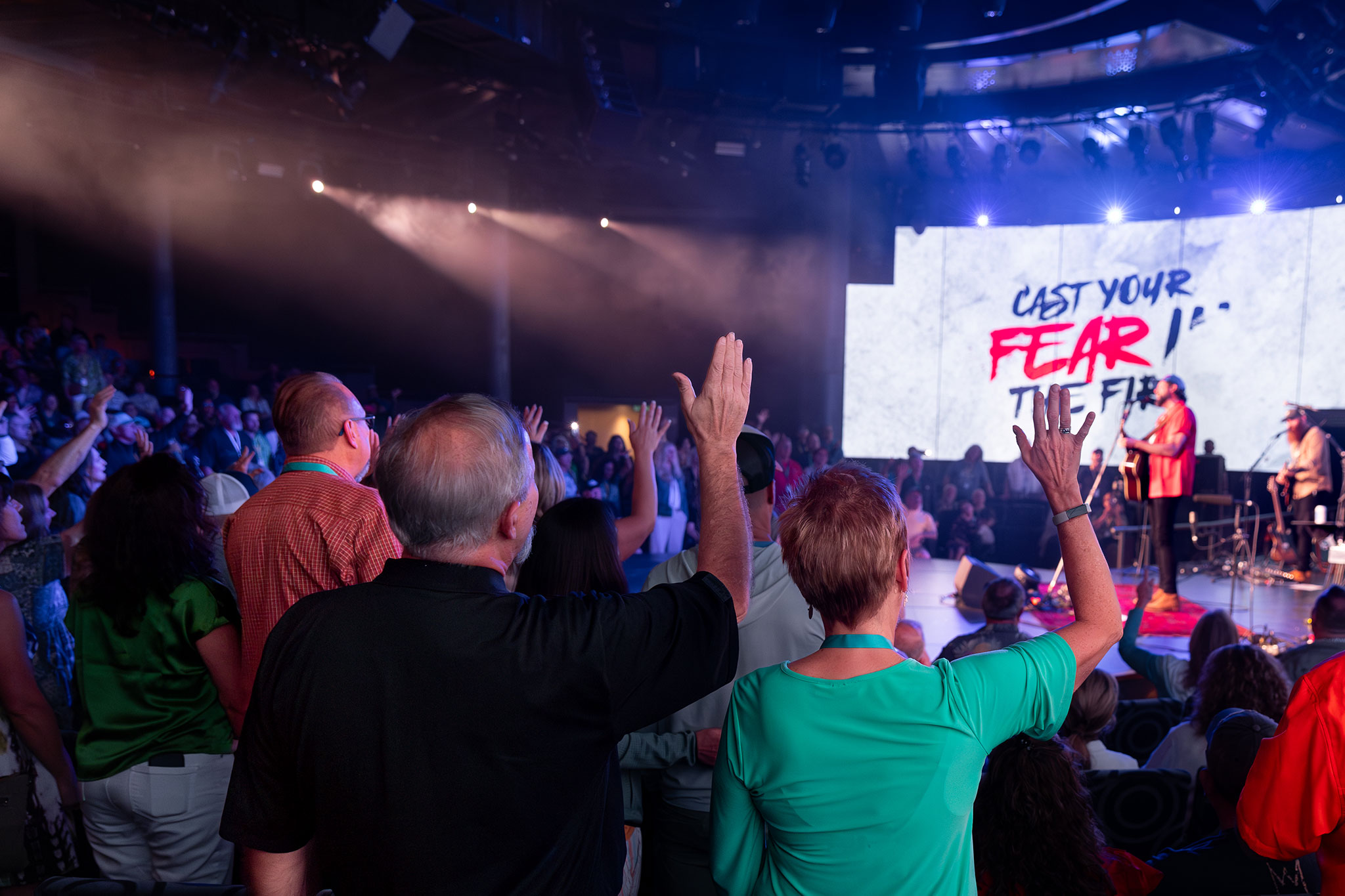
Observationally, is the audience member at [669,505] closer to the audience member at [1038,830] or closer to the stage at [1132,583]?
the stage at [1132,583]

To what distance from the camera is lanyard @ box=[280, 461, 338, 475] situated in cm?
172

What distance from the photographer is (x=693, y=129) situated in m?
9.83

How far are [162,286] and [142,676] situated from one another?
10.0 meters

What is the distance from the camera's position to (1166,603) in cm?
573

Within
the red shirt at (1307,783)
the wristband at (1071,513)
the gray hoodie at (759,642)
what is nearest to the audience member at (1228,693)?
the red shirt at (1307,783)

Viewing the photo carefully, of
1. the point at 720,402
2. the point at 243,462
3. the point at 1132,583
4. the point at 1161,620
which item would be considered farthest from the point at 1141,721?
the point at 1132,583

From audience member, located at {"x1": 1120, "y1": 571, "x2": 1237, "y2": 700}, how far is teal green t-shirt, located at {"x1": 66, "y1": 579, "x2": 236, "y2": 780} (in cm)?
286

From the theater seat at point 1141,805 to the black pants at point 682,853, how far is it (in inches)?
39.9

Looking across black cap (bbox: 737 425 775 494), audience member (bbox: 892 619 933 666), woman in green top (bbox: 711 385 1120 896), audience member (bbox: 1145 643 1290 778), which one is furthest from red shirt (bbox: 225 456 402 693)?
audience member (bbox: 1145 643 1290 778)

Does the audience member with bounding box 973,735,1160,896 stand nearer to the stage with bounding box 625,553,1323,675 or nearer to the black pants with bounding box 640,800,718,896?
the black pants with bounding box 640,800,718,896

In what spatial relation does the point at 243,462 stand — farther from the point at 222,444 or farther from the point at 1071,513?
the point at 222,444

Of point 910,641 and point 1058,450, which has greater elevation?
point 1058,450

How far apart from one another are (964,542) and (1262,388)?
4.35 meters

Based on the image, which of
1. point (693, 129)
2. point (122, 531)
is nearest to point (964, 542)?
point (693, 129)
